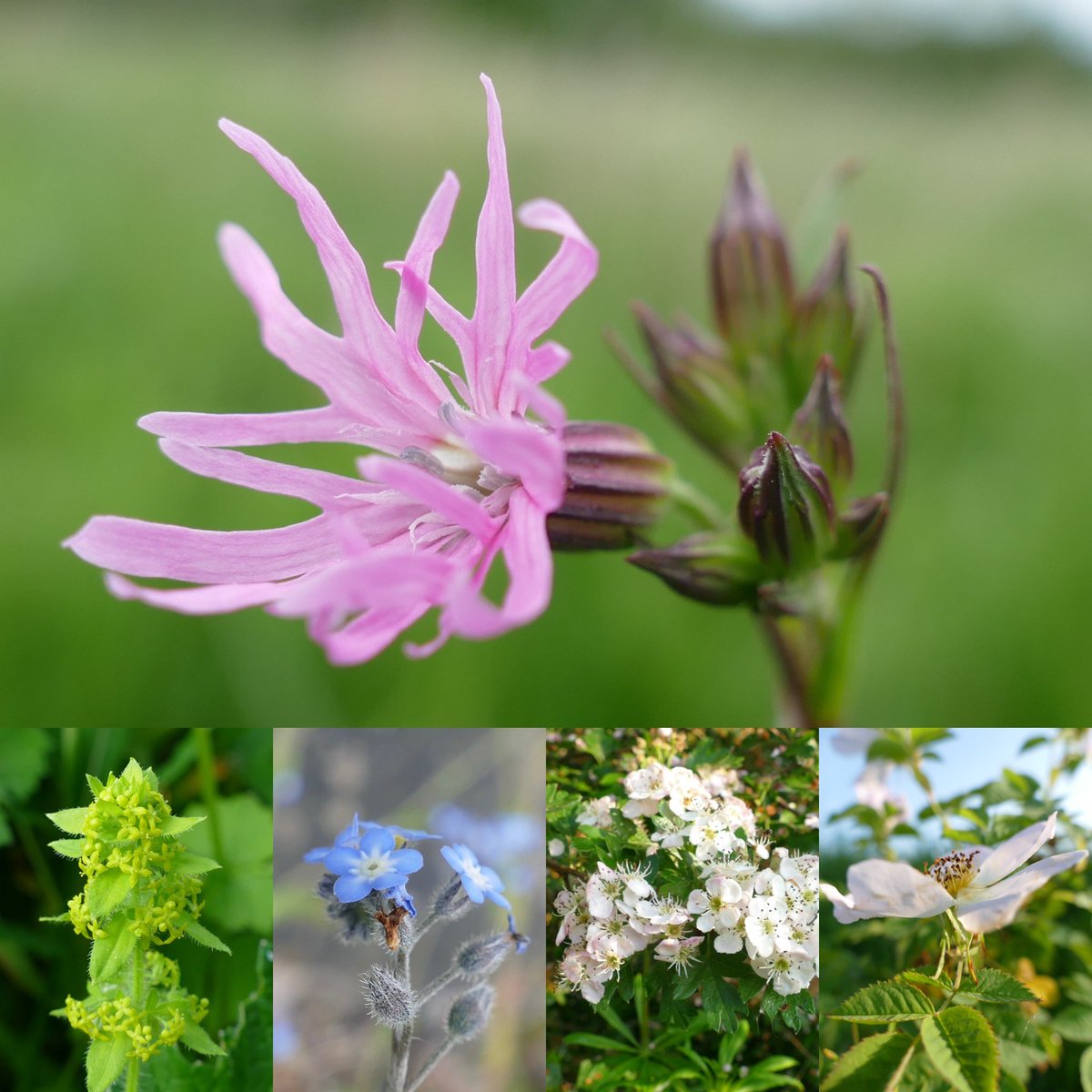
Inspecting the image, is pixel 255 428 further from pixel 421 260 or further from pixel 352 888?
pixel 352 888

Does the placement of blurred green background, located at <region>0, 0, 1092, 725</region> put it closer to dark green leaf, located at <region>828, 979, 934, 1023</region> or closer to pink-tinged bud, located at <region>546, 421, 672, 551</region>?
dark green leaf, located at <region>828, 979, 934, 1023</region>

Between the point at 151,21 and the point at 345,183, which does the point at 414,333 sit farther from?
the point at 151,21

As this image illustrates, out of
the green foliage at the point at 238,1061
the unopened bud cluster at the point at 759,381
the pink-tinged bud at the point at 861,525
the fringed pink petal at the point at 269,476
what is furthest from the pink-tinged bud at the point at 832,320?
the green foliage at the point at 238,1061

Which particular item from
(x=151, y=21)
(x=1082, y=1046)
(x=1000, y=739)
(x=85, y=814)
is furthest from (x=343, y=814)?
(x=151, y=21)

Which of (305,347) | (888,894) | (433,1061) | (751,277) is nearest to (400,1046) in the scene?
(433,1061)

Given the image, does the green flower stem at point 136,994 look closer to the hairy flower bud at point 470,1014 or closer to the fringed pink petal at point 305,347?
the hairy flower bud at point 470,1014
